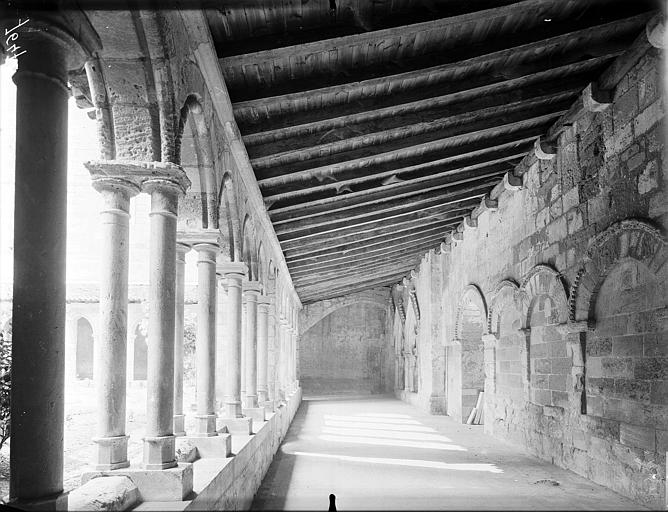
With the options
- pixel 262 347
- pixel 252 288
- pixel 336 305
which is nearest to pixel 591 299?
pixel 252 288

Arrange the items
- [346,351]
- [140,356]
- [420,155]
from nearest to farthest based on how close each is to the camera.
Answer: [420,155] → [140,356] → [346,351]

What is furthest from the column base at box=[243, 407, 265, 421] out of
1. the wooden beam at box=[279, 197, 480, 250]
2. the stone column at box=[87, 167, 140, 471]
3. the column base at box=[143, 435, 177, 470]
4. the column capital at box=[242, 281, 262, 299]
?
the stone column at box=[87, 167, 140, 471]

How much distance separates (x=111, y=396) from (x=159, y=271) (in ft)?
2.62

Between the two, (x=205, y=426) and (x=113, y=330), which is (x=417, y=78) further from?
(x=205, y=426)

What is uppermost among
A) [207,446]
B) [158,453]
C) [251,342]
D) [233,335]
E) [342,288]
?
[342,288]

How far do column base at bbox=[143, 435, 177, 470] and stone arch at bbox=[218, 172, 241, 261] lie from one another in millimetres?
2852

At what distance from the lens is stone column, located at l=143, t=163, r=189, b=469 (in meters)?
3.91

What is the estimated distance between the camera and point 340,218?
9.46 metres

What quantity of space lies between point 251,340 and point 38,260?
6559mm

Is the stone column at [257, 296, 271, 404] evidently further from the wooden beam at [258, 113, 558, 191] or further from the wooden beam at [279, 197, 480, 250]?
the wooden beam at [258, 113, 558, 191]

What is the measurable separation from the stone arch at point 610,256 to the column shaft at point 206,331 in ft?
11.7

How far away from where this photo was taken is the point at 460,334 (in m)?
12.9

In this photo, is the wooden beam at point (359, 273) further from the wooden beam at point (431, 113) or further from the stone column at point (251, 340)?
the wooden beam at point (431, 113)

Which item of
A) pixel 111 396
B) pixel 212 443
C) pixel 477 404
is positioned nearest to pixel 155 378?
pixel 111 396
